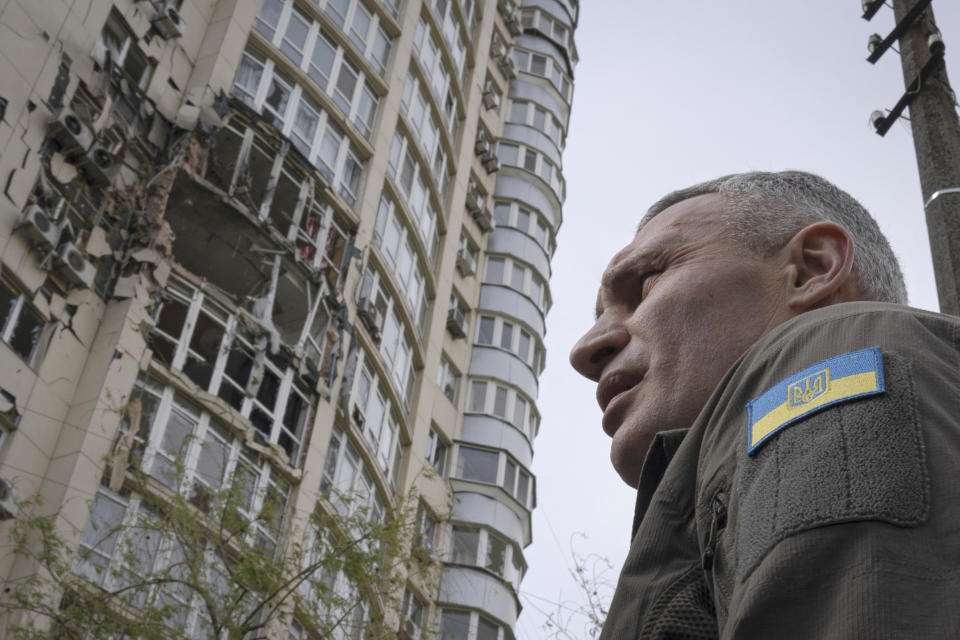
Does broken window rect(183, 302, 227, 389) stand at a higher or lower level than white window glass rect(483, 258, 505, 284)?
lower

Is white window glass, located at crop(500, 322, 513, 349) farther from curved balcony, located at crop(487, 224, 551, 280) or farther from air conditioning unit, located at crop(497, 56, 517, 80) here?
air conditioning unit, located at crop(497, 56, 517, 80)

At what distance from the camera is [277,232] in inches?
747

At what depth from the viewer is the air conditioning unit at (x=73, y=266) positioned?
15.3 m

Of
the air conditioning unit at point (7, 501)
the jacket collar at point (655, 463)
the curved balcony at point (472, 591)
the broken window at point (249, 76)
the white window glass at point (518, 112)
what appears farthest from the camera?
the white window glass at point (518, 112)

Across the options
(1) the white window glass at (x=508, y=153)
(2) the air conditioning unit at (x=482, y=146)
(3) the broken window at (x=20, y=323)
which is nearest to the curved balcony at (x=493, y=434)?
(2) the air conditioning unit at (x=482, y=146)

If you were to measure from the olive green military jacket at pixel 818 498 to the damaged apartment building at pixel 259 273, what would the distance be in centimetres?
1141

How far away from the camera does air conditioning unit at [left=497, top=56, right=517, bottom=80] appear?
1501 inches

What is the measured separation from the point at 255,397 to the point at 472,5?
19.3 meters

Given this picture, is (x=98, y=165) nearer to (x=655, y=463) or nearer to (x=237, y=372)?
(x=237, y=372)

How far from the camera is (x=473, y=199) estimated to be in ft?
109

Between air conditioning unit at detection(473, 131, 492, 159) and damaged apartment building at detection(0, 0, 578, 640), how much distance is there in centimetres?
281

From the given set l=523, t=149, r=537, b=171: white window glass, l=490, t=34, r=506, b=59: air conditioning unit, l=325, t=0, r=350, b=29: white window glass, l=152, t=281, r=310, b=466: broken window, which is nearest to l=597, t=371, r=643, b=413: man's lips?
l=152, t=281, r=310, b=466: broken window

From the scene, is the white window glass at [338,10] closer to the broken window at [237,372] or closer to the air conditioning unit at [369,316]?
the air conditioning unit at [369,316]

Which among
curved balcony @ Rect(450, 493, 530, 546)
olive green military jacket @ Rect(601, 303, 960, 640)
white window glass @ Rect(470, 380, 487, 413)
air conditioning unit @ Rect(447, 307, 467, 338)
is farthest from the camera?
white window glass @ Rect(470, 380, 487, 413)
